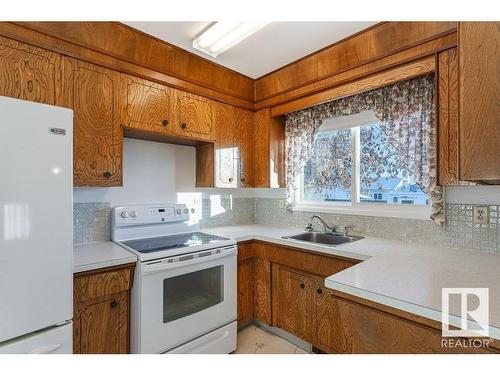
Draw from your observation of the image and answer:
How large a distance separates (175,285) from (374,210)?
1.66 m

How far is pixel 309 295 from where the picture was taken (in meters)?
1.88

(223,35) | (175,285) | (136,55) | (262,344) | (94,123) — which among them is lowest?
(262,344)

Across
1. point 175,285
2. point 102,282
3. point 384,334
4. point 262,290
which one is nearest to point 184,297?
point 175,285

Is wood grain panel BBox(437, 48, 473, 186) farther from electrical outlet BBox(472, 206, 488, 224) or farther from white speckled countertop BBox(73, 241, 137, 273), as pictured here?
white speckled countertop BBox(73, 241, 137, 273)

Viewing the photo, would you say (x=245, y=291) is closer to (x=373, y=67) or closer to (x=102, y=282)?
(x=102, y=282)

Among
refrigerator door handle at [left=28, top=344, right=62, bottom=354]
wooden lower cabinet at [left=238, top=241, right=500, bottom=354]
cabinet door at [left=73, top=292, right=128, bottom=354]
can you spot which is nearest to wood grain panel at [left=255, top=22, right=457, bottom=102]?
wooden lower cabinet at [left=238, top=241, right=500, bottom=354]

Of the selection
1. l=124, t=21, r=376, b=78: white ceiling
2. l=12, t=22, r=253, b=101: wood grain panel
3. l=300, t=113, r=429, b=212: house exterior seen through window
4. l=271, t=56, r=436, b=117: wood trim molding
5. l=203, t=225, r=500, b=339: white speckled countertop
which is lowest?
l=203, t=225, r=500, b=339: white speckled countertop

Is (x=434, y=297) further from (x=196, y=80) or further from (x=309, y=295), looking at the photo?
(x=196, y=80)

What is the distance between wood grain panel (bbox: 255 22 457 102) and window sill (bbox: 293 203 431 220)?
1118 millimetres

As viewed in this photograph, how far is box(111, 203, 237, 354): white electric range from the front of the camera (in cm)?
154

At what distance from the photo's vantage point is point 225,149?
242 cm

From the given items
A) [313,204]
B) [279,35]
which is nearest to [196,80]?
[279,35]

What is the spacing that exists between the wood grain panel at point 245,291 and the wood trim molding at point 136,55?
1499 millimetres
